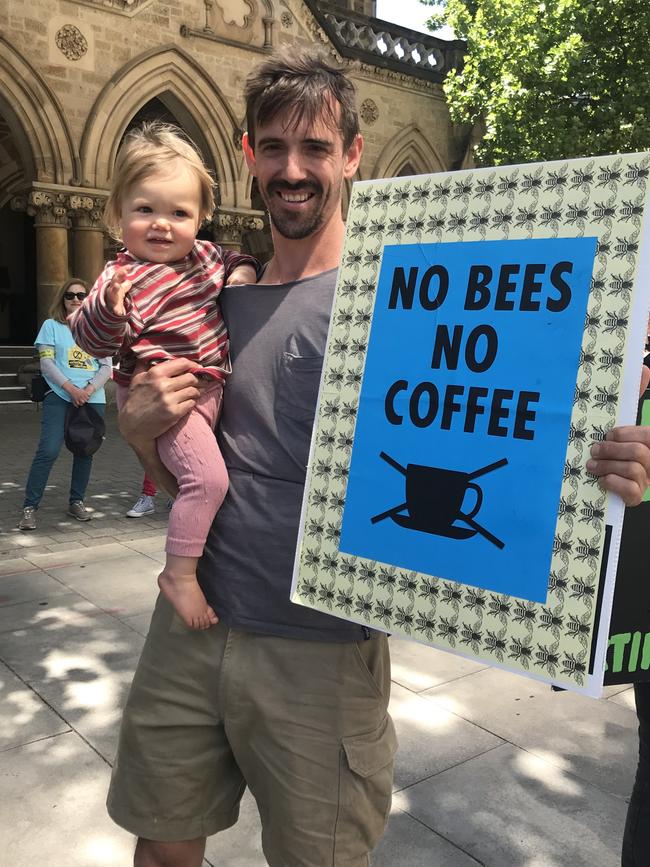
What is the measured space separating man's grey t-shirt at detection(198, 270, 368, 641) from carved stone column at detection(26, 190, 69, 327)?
1337cm

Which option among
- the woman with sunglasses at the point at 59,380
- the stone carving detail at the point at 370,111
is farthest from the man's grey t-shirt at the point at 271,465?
the stone carving detail at the point at 370,111

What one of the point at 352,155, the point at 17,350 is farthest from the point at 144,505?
the point at 17,350

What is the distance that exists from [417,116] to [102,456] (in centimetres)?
1175

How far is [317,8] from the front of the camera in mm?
16641

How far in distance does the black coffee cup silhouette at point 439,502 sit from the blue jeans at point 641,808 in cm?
97

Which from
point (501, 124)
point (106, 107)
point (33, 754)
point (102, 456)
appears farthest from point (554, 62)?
point (33, 754)

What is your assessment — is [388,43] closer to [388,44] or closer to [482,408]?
[388,44]

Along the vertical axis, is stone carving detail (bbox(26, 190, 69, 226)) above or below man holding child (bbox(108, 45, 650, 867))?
above

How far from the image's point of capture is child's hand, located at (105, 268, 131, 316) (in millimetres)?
1812

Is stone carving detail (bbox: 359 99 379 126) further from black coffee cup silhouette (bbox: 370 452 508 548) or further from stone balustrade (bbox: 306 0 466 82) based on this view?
black coffee cup silhouette (bbox: 370 452 508 548)

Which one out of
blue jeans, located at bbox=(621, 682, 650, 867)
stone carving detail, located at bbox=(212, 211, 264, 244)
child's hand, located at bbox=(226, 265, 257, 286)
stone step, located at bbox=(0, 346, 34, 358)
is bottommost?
blue jeans, located at bbox=(621, 682, 650, 867)

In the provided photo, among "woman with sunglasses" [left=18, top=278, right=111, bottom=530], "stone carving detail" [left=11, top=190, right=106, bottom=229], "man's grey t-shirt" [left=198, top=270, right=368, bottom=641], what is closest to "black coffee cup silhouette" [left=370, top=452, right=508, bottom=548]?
"man's grey t-shirt" [left=198, top=270, right=368, bottom=641]

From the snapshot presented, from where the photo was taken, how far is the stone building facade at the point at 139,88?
43.9ft

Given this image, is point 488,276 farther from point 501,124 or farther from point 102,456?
point 501,124
